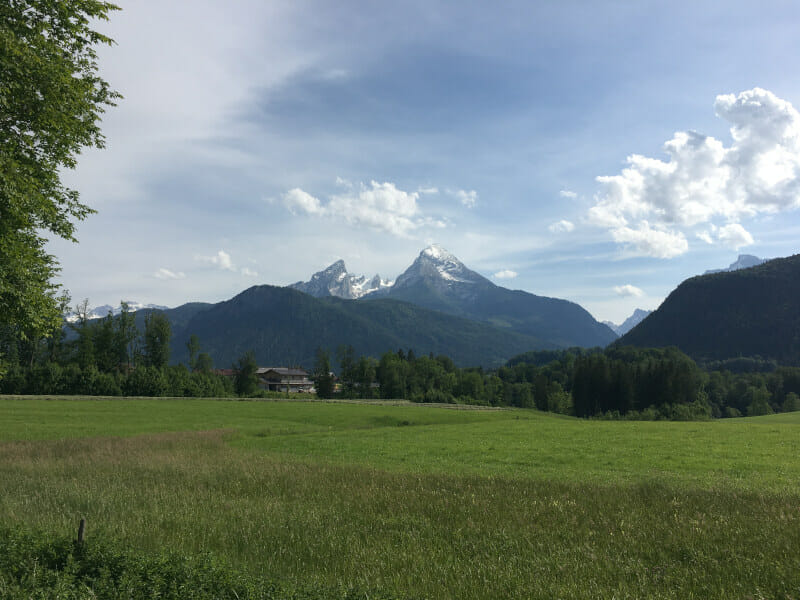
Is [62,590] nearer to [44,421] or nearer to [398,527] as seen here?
[398,527]

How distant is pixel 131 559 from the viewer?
9922 mm

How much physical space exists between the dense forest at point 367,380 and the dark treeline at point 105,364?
0.73ft

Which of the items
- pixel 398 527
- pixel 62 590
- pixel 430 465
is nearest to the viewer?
pixel 62 590

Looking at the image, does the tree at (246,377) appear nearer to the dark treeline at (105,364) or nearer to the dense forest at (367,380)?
the dense forest at (367,380)

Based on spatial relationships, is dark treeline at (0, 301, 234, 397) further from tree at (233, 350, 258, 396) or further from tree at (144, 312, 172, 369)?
tree at (233, 350, 258, 396)

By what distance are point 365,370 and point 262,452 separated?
127 m

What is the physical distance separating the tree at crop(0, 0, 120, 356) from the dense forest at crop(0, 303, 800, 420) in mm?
75757

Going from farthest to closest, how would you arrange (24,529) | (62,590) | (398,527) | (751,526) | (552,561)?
(398,527) < (751,526) < (24,529) < (552,561) < (62,590)

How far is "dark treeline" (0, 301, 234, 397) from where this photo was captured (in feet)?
341

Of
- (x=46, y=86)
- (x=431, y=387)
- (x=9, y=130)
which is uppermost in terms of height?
(x=46, y=86)

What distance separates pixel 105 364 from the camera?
4823 inches

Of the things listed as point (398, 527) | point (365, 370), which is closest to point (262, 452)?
point (398, 527)

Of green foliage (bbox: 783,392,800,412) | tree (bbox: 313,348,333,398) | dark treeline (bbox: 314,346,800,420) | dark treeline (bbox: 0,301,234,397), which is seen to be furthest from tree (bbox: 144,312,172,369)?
green foliage (bbox: 783,392,800,412)

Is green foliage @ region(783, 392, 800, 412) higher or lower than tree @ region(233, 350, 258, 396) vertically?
lower
